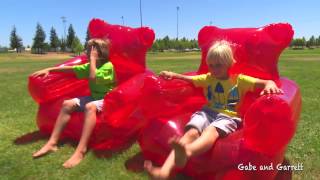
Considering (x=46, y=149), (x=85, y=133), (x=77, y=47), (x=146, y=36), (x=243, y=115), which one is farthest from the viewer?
(x=77, y=47)

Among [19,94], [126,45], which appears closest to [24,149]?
[126,45]

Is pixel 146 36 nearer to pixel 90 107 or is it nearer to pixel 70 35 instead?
pixel 90 107

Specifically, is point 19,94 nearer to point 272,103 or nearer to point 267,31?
point 267,31

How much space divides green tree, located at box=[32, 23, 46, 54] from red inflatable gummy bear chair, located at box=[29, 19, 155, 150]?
7584cm

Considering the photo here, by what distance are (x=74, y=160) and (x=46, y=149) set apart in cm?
47

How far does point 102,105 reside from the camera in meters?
4.37

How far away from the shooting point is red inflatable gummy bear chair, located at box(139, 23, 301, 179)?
310cm

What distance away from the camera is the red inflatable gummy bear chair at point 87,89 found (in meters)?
4.50

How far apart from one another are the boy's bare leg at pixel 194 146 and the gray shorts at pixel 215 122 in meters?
0.08

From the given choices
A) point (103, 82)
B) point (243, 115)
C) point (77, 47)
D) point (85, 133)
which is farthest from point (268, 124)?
point (77, 47)

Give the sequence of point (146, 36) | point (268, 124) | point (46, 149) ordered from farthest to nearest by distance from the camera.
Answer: point (146, 36), point (46, 149), point (268, 124)

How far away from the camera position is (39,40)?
7844 centimetres

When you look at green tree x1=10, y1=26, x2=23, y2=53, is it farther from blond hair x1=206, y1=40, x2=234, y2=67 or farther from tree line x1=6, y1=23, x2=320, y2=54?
blond hair x1=206, y1=40, x2=234, y2=67

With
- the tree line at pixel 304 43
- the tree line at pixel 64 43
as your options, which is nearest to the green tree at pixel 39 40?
the tree line at pixel 64 43
